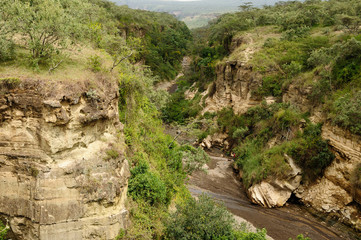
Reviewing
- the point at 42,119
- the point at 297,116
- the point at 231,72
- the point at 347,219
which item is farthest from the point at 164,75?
the point at 42,119

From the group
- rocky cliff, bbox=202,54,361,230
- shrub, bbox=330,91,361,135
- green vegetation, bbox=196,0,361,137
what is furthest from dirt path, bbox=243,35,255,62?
shrub, bbox=330,91,361,135

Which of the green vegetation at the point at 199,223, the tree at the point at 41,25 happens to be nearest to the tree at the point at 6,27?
the tree at the point at 41,25

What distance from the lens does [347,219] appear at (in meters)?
22.2

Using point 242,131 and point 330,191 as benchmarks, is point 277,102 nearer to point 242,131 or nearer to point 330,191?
point 242,131

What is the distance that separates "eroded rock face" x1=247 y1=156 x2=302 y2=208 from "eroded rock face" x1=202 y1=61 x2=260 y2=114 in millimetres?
13170

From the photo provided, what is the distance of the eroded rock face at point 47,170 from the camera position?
439 inches

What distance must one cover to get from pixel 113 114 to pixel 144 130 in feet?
20.0

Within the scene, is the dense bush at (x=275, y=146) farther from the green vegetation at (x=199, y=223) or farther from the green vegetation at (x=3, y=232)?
the green vegetation at (x=3, y=232)

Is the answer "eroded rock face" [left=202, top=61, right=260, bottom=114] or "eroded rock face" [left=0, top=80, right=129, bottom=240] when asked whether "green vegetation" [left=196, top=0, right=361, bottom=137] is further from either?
"eroded rock face" [left=0, top=80, right=129, bottom=240]

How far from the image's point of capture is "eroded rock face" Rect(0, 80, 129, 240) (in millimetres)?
11156

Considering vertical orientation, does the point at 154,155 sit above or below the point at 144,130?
below

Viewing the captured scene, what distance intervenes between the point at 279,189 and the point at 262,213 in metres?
2.94

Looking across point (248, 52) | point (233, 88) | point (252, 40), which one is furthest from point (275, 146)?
point (252, 40)

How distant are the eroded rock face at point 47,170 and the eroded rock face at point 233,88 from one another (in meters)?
29.2
